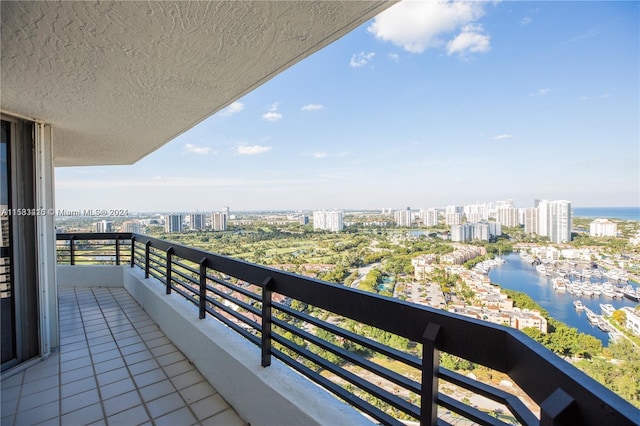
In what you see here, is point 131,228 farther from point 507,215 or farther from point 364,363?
point 507,215

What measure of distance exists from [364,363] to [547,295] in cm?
186

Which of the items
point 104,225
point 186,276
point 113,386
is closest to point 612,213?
A: point 186,276

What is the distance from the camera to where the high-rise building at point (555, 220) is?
3004 millimetres

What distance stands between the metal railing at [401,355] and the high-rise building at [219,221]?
4589 mm

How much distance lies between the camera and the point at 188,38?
1.49 m

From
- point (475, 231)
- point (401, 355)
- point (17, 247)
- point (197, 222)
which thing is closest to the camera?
point (401, 355)

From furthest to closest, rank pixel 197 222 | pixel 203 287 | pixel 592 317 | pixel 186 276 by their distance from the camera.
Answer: pixel 197 222, pixel 186 276, pixel 203 287, pixel 592 317

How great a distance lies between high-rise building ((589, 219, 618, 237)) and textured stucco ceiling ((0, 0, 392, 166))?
9.41 feet

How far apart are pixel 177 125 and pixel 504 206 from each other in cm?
512

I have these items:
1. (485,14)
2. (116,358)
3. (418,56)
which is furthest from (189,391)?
(418,56)

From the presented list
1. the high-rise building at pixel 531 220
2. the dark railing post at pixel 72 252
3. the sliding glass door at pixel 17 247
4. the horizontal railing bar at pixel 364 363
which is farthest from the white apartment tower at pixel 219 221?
the high-rise building at pixel 531 220

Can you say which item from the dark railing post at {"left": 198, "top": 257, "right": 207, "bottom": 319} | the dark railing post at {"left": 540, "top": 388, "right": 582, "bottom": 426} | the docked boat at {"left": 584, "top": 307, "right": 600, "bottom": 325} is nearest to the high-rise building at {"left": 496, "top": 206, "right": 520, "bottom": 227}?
the docked boat at {"left": 584, "top": 307, "right": 600, "bottom": 325}

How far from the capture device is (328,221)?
6.98 metres

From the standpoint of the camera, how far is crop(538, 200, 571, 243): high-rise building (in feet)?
9.86
